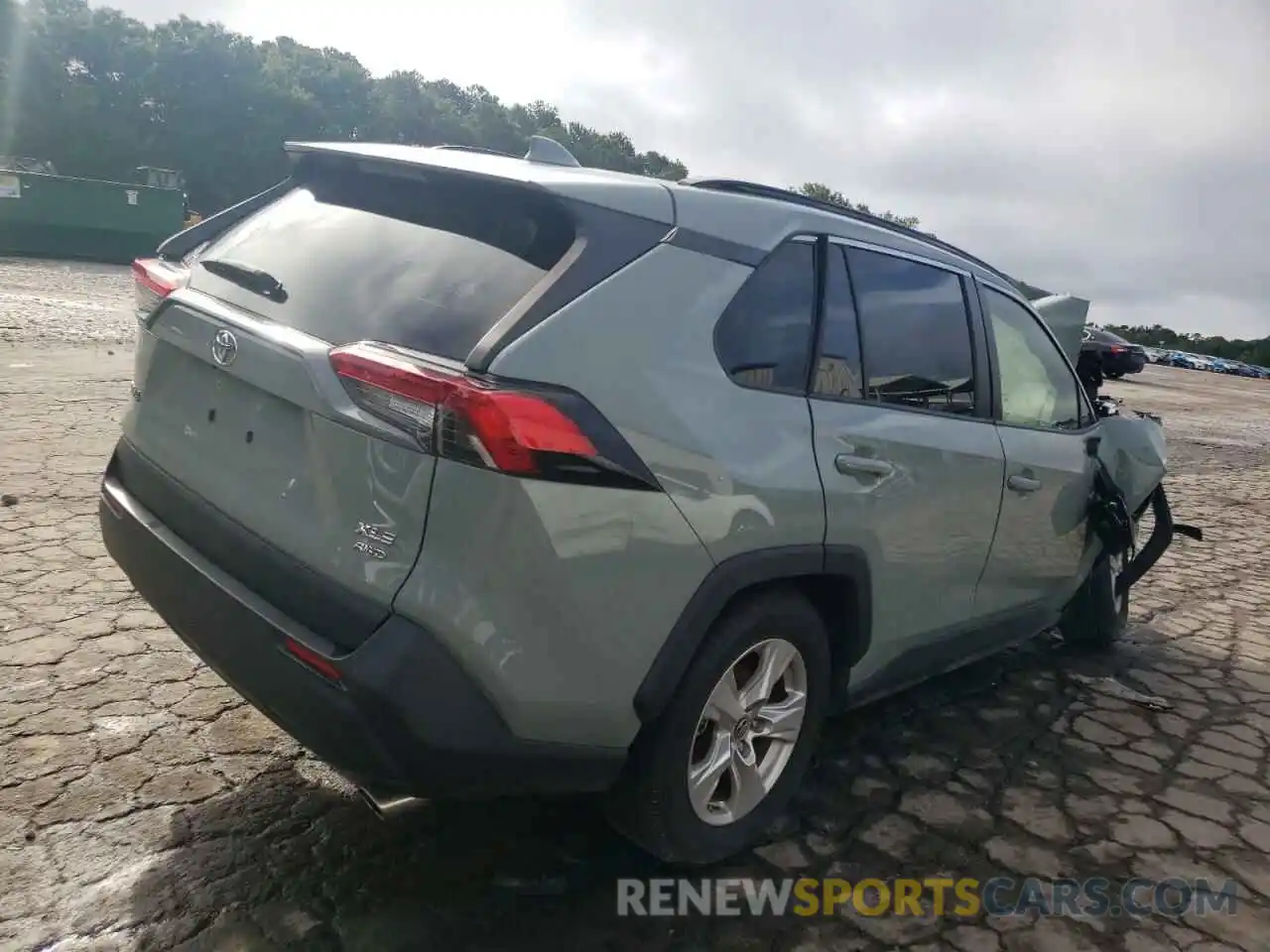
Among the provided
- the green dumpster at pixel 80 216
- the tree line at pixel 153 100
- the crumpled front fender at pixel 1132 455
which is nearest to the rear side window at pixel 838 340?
the crumpled front fender at pixel 1132 455

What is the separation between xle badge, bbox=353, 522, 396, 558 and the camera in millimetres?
2199

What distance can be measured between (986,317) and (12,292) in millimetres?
15653

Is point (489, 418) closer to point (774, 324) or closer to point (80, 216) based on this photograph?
point (774, 324)

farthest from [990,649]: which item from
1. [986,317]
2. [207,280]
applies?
[207,280]

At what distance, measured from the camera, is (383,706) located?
2.12 meters

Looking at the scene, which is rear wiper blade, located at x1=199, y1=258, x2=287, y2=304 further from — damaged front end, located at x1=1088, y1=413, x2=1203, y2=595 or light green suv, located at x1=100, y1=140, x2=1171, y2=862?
damaged front end, located at x1=1088, y1=413, x2=1203, y2=595

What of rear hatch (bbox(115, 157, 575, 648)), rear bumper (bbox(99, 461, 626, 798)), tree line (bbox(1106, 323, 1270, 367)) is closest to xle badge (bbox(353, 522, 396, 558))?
rear hatch (bbox(115, 157, 575, 648))

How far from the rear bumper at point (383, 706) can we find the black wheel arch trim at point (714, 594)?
0.18 m

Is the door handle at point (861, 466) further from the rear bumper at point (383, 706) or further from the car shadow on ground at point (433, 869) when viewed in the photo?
the car shadow on ground at point (433, 869)

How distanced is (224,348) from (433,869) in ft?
4.82

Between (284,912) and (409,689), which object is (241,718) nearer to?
(284,912)

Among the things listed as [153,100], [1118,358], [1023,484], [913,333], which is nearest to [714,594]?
[913,333]

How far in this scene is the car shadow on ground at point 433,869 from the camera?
246cm

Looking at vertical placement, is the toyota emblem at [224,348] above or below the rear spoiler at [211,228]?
below
